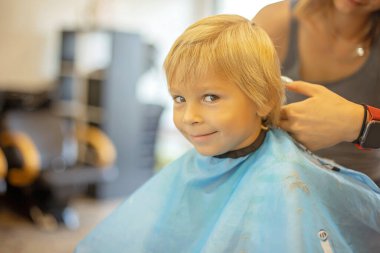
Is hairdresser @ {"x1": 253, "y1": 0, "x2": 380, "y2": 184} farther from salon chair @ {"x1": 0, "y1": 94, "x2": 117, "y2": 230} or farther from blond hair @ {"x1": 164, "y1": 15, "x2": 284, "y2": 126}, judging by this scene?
salon chair @ {"x1": 0, "y1": 94, "x2": 117, "y2": 230}

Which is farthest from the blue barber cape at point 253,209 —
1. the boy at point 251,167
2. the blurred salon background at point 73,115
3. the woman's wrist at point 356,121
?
the blurred salon background at point 73,115

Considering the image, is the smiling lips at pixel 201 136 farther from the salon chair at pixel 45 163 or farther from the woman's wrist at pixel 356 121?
the salon chair at pixel 45 163

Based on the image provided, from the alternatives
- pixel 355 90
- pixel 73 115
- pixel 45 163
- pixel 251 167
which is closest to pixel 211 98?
pixel 251 167

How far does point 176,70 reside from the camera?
876 millimetres

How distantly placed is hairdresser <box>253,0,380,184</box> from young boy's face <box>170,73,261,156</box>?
11 centimetres

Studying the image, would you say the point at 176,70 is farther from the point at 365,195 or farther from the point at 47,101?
the point at 47,101

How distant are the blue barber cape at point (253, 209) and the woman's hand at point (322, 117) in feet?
0.14

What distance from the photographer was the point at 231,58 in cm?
84

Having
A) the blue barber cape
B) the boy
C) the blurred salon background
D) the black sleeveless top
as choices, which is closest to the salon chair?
the blurred salon background

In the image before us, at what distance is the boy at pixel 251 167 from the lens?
806 mm

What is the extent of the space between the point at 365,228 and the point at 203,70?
A: 1.48 ft

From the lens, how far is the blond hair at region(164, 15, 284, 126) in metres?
0.84

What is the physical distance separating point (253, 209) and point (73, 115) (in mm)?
3343

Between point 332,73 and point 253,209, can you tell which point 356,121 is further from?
point 253,209
